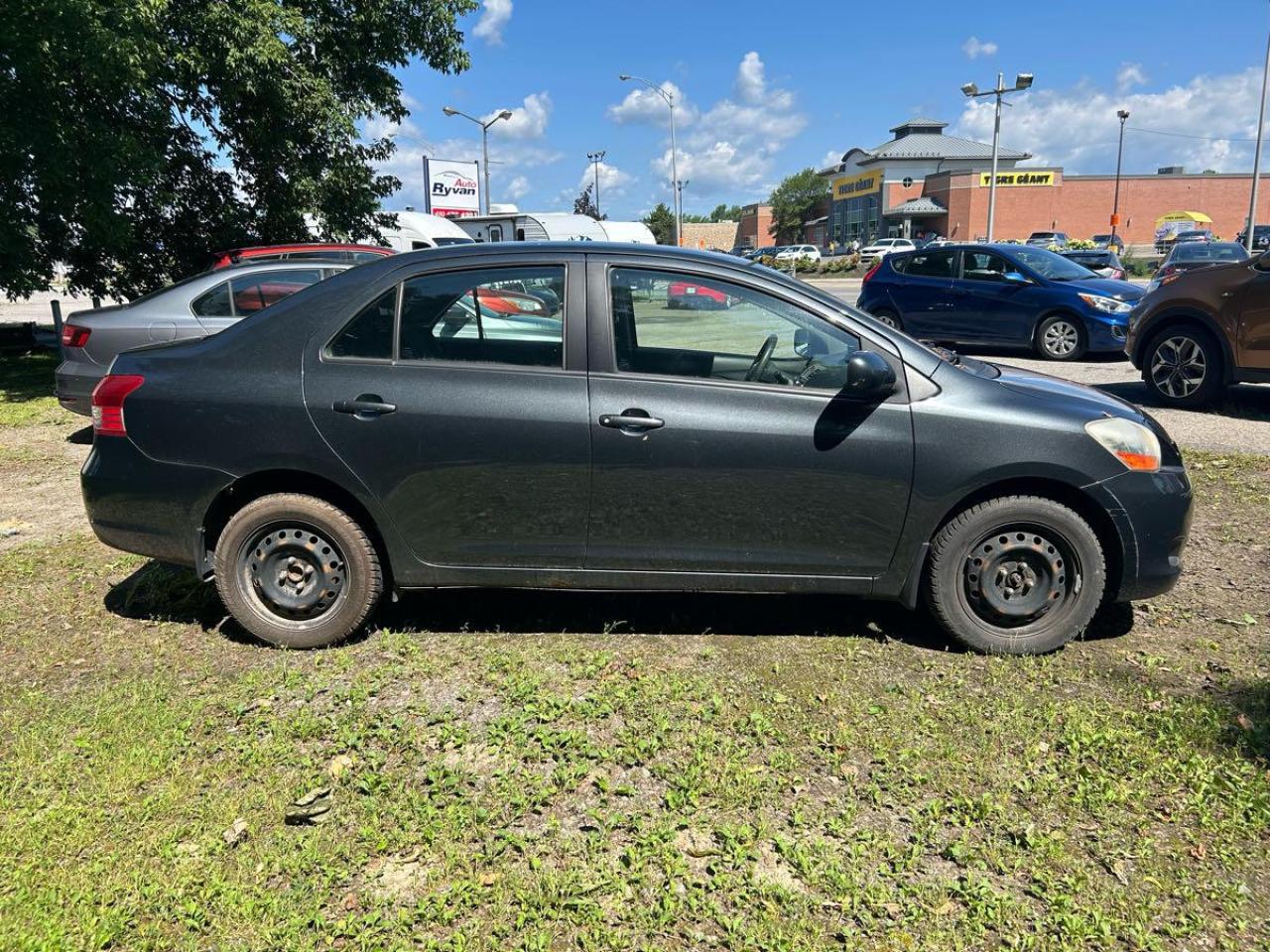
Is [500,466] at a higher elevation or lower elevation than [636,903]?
higher

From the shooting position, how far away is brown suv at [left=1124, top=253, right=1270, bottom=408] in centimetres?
866

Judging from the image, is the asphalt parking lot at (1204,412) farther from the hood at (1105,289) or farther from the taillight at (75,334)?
the taillight at (75,334)

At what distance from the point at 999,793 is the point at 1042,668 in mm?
1020

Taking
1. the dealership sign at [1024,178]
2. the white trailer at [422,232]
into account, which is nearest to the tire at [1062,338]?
the white trailer at [422,232]

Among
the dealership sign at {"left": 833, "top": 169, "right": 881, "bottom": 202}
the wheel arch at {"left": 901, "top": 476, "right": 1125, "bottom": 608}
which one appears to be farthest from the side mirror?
the dealership sign at {"left": 833, "top": 169, "right": 881, "bottom": 202}

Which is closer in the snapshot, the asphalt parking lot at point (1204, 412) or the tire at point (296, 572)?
the tire at point (296, 572)

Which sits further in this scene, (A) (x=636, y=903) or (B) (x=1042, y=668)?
(B) (x=1042, y=668)

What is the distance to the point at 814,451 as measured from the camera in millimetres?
3875

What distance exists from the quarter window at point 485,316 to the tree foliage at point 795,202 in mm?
109326

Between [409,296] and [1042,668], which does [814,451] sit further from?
[409,296]

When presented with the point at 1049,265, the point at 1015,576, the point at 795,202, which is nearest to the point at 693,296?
the point at 1015,576

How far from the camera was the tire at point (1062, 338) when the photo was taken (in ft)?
42.9

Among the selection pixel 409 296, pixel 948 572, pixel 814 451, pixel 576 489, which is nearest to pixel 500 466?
pixel 576 489

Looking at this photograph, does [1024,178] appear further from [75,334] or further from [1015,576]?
[1015,576]
